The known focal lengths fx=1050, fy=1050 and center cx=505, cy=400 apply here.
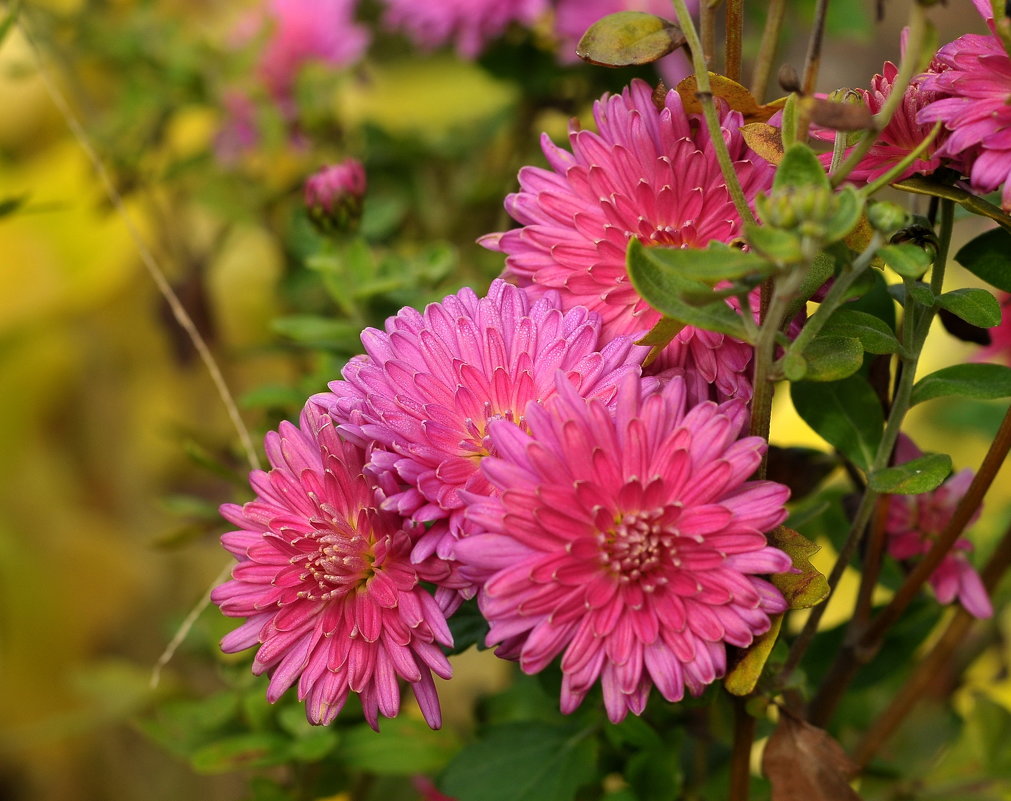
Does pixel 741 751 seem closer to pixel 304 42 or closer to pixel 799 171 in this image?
pixel 799 171

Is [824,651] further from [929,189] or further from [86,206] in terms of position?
[86,206]

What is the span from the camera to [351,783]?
659 millimetres

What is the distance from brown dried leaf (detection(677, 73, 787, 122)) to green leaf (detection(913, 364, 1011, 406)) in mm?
132

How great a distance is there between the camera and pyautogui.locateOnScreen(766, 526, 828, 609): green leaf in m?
0.36

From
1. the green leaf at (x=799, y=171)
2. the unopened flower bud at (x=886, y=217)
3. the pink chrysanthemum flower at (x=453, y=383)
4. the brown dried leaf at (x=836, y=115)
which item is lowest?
the pink chrysanthemum flower at (x=453, y=383)

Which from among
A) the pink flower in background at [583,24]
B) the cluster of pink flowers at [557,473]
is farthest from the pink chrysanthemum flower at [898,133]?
the pink flower in background at [583,24]

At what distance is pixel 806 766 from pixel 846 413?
15cm

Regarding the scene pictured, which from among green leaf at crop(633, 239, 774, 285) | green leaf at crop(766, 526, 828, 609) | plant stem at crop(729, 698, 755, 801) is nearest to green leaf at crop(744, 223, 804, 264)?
green leaf at crop(633, 239, 774, 285)

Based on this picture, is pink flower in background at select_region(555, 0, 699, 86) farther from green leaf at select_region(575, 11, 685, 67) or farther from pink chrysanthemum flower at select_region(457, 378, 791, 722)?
pink chrysanthemum flower at select_region(457, 378, 791, 722)

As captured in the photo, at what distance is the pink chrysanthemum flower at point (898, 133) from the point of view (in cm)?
38

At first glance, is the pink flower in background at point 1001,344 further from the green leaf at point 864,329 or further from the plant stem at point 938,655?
the green leaf at point 864,329

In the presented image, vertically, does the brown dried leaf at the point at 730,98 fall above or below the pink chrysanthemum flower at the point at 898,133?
above

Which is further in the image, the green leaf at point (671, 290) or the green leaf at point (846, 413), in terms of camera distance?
the green leaf at point (846, 413)

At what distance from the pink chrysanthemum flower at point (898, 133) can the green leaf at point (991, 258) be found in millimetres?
71
